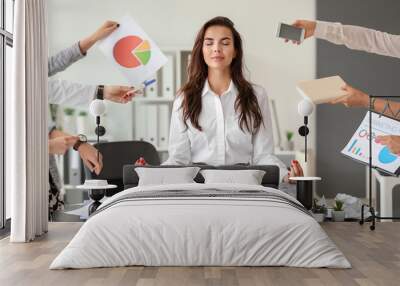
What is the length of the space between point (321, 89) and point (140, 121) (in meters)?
2.00

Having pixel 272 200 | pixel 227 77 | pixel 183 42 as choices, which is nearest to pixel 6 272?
pixel 272 200

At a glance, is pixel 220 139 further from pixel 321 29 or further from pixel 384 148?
pixel 321 29

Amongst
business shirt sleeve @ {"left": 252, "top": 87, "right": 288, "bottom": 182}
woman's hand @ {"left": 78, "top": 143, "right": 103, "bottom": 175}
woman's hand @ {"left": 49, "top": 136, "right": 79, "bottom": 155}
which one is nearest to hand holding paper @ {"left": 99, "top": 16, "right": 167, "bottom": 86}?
woman's hand @ {"left": 78, "top": 143, "right": 103, "bottom": 175}

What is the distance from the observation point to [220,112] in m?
4.82

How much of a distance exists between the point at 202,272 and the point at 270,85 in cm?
424

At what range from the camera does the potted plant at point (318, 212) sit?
5.29 metres

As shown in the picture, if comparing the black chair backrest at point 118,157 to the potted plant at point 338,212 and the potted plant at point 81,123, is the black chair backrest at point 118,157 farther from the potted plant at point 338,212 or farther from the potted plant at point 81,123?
the potted plant at point 338,212

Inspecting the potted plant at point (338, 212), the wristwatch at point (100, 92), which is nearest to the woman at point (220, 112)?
the potted plant at point (338, 212)

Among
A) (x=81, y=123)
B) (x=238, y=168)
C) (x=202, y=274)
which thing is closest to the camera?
(x=202, y=274)

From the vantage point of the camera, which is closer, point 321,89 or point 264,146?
point 264,146

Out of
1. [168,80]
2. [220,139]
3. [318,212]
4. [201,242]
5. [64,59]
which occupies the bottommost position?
[318,212]

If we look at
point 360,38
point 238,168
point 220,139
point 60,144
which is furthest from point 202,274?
point 360,38

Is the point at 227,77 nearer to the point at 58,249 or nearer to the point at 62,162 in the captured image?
the point at 58,249

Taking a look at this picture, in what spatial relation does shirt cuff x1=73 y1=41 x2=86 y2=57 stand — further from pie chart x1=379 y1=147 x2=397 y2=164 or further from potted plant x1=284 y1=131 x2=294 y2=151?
pie chart x1=379 y1=147 x2=397 y2=164
